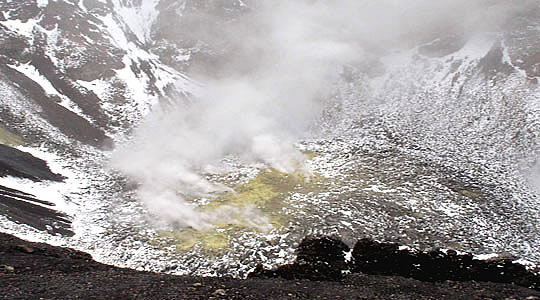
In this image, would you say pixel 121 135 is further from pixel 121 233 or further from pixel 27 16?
pixel 27 16

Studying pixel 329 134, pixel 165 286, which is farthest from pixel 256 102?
pixel 165 286

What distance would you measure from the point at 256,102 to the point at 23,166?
37.8m

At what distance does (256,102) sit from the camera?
5800 centimetres

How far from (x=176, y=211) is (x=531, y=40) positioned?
202ft

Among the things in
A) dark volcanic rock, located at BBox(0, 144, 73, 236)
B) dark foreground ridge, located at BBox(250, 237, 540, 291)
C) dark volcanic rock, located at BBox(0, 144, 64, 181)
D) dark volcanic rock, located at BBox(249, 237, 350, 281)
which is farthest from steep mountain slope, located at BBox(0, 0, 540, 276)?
dark foreground ridge, located at BBox(250, 237, 540, 291)

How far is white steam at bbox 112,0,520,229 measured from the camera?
31.8 m

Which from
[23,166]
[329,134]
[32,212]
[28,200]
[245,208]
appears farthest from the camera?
[329,134]

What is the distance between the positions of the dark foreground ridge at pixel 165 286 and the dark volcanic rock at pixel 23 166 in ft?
39.7

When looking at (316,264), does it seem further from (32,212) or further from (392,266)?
(32,212)

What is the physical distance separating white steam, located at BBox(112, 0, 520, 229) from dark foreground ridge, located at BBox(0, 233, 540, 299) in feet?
38.0

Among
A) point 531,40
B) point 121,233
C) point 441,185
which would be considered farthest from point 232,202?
point 531,40

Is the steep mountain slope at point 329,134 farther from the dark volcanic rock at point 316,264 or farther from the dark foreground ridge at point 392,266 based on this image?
the dark foreground ridge at point 392,266

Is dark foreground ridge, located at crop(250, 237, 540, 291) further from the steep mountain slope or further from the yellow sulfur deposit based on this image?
the yellow sulfur deposit

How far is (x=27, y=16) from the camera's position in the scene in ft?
175
